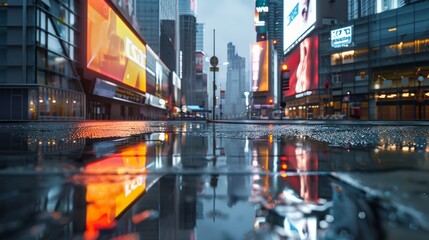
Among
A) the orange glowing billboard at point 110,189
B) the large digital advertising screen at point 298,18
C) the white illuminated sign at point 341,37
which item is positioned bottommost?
the orange glowing billboard at point 110,189

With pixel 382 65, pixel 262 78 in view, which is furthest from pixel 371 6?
pixel 262 78

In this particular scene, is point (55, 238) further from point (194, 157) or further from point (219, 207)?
Answer: point (194, 157)

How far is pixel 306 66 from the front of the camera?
266 feet

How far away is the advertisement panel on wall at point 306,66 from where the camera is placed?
251 ft

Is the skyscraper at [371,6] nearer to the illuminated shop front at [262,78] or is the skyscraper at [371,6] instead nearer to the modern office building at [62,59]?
the illuminated shop front at [262,78]

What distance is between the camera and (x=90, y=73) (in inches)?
1930

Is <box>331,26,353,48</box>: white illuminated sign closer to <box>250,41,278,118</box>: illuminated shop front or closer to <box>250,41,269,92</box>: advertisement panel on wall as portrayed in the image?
<box>250,41,278,118</box>: illuminated shop front

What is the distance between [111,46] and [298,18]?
204ft

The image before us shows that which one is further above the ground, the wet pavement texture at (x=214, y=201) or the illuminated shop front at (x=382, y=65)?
the illuminated shop front at (x=382, y=65)

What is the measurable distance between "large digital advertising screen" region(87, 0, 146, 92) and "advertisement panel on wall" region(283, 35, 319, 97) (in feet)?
130

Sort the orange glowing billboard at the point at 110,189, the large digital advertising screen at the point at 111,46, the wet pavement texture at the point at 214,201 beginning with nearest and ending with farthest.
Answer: the wet pavement texture at the point at 214,201
the orange glowing billboard at the point at 110,189
the large digital advertising screen at the point at 111,46

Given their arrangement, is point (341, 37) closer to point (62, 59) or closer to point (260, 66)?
point (62, 59)

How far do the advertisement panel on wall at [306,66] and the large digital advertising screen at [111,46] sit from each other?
39570 mm

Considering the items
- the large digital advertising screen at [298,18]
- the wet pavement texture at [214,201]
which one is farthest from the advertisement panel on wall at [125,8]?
the wet pavement texture at [214,201]
